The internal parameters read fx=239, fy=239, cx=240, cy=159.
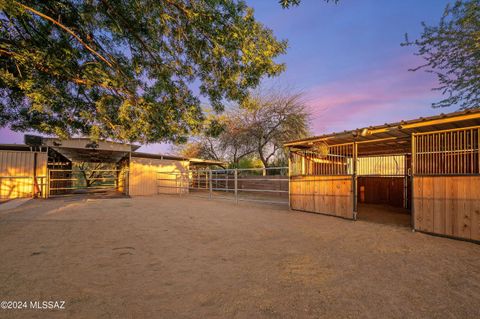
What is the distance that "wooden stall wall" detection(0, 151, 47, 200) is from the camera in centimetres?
973

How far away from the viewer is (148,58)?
5.22 m

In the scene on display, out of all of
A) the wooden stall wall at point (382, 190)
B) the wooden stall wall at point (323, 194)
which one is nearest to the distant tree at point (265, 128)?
the wooden stall wall at point (382, 190)

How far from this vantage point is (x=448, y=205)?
4.39 meters

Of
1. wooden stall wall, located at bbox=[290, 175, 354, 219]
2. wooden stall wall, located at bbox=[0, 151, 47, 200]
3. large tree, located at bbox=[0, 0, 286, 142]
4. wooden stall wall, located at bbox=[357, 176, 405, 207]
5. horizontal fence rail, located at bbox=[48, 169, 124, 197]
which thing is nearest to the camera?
large tree, located at bbox=[0, 0, 286, 142]

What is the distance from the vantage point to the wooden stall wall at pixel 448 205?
4.10m

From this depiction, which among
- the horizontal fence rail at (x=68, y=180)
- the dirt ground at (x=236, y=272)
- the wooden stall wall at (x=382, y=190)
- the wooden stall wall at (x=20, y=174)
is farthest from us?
the horizontal fence rail at (x=68, y=180)

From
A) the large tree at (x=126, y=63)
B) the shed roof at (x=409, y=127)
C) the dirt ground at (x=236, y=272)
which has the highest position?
the large tree at (x=126, y=63)

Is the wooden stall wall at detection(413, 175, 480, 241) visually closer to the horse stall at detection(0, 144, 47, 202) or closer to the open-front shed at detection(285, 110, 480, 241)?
the open-front shed at detection(285, 110, 480, 241)

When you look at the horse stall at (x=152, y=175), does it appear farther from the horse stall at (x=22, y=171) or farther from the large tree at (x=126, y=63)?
the large tree at (x=126, y=63)

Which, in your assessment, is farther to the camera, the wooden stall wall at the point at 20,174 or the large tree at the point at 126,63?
the wooden stall wall at the point at 20,174

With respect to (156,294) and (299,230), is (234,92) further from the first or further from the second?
(156,294)

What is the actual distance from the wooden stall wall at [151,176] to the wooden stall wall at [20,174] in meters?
3.58

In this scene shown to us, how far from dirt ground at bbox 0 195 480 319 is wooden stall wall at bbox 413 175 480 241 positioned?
0.31 m

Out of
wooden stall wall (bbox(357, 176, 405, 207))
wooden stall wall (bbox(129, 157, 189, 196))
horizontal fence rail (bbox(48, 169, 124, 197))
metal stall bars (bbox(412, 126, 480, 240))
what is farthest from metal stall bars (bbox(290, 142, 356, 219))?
horizontal fence rail (bbox(48, 169, 124, 197))
